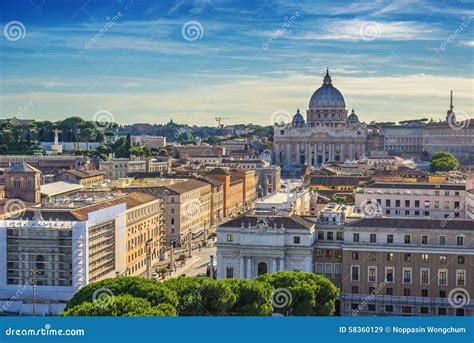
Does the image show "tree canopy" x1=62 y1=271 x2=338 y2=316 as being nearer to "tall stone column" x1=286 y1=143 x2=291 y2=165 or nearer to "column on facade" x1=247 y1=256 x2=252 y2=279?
"column on facade" x1=247 y1=256 x2=252 y2=279

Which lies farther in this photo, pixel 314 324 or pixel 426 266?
pixel 426 266

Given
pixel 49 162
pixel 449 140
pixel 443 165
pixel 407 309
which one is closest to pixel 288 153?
pixel 449 140

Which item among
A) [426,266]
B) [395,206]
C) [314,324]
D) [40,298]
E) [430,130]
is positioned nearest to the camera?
[314,324]

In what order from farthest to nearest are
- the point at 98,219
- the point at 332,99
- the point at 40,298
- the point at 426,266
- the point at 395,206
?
1. the point at 332,99
2. the point at 395,206
3. the point at 98,219
4. the point at 40,298
5. the point at 426,266

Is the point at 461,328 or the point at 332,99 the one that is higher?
the point at 332,99

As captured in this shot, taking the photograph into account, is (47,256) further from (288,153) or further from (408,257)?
(288,153)

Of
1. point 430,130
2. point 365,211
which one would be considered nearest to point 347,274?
point 365,211

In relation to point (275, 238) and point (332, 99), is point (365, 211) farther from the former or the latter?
point (332, 99)

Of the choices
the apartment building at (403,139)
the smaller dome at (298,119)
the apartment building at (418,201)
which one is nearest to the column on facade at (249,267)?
the apartment building at (418,201)
